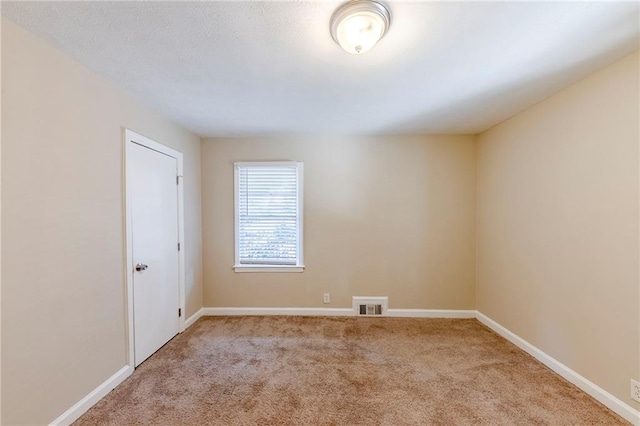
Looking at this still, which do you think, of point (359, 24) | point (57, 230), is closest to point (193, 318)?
point (57, 230)

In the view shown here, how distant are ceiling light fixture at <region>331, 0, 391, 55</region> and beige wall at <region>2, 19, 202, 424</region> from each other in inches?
70.4

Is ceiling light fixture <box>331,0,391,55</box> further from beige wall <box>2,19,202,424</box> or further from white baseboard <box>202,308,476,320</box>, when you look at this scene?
white baseboard <box>202,308,476,320</box>

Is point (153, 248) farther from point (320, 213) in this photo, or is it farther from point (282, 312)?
point (320, 213)

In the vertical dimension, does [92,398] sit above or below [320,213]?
below

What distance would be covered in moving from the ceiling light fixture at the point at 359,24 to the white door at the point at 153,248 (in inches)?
78.5

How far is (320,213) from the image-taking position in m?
3.49

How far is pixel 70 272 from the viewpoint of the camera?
5.60 feet

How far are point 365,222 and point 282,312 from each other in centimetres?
167

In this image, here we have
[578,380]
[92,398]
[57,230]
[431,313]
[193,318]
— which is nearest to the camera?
[57,230]

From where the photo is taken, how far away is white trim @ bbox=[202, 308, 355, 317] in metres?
3.48

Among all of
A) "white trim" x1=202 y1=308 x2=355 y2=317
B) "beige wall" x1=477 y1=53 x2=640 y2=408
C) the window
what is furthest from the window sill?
"beige wall" x1=477 y1=53 x2=640 y2=408

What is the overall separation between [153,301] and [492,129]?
4.24 m

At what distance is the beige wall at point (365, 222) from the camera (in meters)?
3.43

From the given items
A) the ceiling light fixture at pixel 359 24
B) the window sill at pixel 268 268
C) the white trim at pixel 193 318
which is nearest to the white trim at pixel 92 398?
the white trim at pixel 193 318
